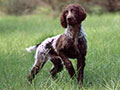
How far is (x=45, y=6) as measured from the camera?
22688 millimetres

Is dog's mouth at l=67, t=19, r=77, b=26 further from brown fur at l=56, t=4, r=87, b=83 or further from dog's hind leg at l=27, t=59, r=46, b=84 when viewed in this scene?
dog's hind leg at l=27, t=59, r=46, b=84

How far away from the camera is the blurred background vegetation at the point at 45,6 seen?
2095 cm

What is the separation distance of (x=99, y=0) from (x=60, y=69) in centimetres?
1687

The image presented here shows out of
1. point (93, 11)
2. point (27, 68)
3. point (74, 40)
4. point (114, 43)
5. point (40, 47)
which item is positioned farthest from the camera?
point (93, 11)

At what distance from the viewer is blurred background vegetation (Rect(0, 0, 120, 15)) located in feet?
68.7

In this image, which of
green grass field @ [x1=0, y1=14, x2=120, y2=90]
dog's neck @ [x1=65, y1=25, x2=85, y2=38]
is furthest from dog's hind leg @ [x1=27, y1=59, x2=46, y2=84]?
dog's neck @ [x1=65, y1=25, x2=85, y2=38]

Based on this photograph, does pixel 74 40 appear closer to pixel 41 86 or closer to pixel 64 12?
pixel 64 12

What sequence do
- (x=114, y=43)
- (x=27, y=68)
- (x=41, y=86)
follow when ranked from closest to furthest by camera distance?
(x=41, y=86) → (x=27, y=68) → (x=114, y=43)

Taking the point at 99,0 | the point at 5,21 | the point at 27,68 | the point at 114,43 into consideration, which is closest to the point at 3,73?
the point at 27,68

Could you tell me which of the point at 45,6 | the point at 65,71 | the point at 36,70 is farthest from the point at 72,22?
the point at 45,6

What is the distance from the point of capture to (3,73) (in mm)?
6652

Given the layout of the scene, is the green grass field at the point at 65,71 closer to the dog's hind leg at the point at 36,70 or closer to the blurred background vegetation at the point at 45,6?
the dog's hind leg at the point at 36,70

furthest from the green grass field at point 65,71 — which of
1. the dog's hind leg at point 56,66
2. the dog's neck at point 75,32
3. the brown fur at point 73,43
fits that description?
the dog's neck at point 75,32

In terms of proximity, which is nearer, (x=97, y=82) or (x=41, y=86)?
(x=41, y=86)
